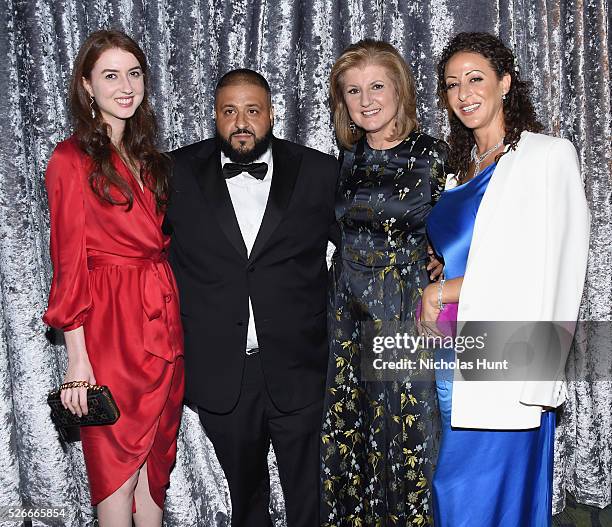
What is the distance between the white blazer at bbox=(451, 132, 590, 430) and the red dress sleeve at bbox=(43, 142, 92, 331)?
1.09m

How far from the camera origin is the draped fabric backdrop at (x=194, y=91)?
9.02 feet

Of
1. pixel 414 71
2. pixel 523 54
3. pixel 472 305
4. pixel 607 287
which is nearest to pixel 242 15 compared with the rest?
pixel 414 71

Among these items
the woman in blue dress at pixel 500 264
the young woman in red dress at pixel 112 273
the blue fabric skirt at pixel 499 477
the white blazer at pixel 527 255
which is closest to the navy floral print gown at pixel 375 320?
the woman in blue dress at pixel 500 264

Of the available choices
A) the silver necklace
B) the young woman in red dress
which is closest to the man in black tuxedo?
the young woman in red dress

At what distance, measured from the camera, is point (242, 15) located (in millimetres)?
2811

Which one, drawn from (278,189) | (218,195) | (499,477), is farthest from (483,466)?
(218,195)

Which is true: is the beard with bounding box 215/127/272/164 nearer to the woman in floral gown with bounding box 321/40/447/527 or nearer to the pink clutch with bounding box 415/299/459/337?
the woman in floral gown with bounding box 321/40/447/527

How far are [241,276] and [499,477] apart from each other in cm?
98

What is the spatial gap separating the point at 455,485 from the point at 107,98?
156 centimetres

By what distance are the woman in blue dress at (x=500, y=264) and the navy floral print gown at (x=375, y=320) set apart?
10 centimetres

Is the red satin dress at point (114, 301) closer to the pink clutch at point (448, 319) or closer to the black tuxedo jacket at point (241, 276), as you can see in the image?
the black tuxedo jacket at point (241, 276)

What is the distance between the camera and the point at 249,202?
2.35 m

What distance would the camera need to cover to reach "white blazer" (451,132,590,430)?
1869mm

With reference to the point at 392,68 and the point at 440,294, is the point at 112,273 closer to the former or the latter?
the point at 440,294
